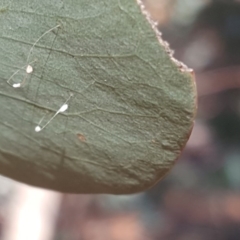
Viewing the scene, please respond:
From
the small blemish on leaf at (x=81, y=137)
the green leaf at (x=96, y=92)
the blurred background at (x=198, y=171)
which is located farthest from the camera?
the blurred background at (x=198, y=171)

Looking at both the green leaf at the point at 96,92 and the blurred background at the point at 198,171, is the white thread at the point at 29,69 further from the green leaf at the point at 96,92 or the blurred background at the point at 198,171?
the blurred background at the point at 198,171

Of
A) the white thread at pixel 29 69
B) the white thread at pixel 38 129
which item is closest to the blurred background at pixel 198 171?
the white thread at pixel 38 129

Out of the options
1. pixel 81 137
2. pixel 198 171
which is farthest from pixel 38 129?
pixel 198 171

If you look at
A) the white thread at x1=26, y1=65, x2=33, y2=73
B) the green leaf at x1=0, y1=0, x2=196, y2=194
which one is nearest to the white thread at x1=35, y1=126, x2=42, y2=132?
the green leaf at x1=0, y1=0, x2=196, y2=194

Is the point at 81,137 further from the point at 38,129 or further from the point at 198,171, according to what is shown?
the point at 198,171

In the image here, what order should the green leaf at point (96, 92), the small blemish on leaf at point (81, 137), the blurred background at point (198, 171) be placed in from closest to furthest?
1. the green leaf at point (96, 92)
2. the small blemish on leaf at point (81, 137)
3. the blurred background at point (198, 171)

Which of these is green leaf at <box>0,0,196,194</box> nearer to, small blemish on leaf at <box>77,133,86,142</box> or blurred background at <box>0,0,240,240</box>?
small blemish on leaf at <box>77,133,86,142</box>

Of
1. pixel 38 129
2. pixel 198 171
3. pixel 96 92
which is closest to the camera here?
pixel 96 92

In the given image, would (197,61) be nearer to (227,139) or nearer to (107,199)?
(227,139)
